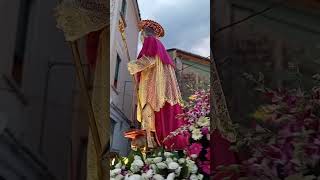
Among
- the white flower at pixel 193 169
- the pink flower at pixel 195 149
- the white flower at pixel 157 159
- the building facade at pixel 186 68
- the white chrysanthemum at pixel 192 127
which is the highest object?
the building facade at pixel 186 68

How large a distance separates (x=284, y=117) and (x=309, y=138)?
0.27ft

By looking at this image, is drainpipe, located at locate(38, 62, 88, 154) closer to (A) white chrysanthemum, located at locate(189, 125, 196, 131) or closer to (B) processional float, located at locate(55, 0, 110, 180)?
(B) processional float, located at locate(55, 0, 110, 180)

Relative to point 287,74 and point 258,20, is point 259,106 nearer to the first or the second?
point 287,74

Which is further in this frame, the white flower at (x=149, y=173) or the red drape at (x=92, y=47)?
the white flower at (x=149, y=173)

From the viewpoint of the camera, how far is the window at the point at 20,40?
1.28m

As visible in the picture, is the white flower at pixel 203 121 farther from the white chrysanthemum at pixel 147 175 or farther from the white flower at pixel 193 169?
the white chrysanthemum at pixel 147 175

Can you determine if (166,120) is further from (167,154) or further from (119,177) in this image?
(119,177)

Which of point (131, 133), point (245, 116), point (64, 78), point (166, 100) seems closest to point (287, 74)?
point (245, 116)

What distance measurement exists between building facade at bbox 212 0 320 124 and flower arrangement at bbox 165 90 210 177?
76 centimetres

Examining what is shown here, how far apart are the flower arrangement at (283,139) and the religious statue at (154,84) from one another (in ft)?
7.73

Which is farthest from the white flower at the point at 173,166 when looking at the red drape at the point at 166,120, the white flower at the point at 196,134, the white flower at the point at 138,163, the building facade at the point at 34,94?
the red drape at the point at 166,120

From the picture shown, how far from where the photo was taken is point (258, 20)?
134 centimetres

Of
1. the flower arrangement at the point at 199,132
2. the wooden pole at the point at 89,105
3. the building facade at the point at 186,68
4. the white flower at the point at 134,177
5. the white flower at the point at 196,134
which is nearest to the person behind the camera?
the wooden pole at the point at 89,105

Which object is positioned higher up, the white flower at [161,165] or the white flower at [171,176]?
the white flower at [161,165]
